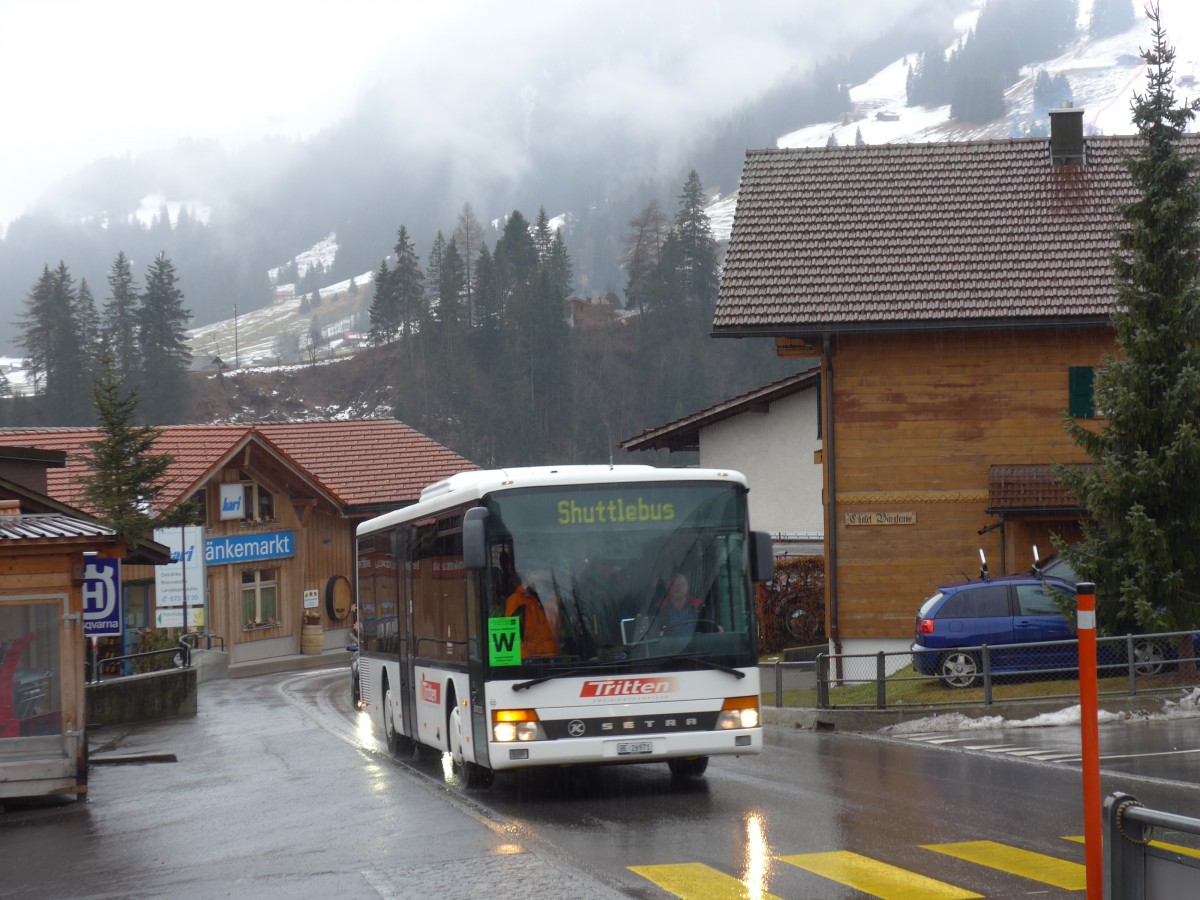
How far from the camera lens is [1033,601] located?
21.7 m

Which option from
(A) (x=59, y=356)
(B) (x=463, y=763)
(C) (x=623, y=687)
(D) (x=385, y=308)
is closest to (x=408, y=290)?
(D) (x=385, y=308)

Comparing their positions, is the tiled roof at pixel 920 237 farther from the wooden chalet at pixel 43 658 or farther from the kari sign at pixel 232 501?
the kari sign at pixel 232 501

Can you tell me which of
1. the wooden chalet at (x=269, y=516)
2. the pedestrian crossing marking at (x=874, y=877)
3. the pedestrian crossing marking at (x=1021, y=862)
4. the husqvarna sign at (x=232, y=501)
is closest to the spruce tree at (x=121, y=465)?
the wooden chalet at (x=269, y=516)

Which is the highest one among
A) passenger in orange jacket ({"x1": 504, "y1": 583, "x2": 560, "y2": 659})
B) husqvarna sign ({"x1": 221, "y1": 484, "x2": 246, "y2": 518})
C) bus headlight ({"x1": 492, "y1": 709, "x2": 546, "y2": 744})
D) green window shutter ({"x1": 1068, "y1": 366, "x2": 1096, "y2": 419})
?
green window shutter ({"x1": 1068, "y1": 366, "x2": 1096, "y2": 419})

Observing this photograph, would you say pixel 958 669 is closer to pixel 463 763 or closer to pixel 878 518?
pixel 878 518

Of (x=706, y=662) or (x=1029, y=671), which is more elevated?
(x=706, y=662)

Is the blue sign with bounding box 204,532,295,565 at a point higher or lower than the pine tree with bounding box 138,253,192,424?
lower

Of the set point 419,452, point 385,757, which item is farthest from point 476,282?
point 385,757

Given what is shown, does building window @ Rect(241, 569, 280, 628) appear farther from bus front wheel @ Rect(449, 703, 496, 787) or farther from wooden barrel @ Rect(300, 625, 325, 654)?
bus front wheel @ Rect(449, 703, 496, 787)

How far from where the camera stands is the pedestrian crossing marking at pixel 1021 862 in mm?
8875

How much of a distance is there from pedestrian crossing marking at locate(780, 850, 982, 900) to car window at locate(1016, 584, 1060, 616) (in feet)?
41.3

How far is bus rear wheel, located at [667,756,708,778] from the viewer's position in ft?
45.6

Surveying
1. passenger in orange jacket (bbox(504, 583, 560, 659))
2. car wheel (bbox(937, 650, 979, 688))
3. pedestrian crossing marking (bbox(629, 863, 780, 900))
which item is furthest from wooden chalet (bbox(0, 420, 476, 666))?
pedestrian crossing marking (bbox(629, 863, 780, 900))

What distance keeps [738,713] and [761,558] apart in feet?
4.42
